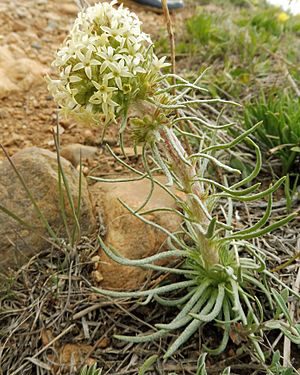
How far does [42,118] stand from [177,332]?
1.77 meters

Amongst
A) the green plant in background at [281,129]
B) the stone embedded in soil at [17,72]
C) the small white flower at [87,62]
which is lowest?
the stone embedded in soil at [17,72]

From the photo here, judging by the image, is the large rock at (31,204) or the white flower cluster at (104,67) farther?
the large rock at (31,204)

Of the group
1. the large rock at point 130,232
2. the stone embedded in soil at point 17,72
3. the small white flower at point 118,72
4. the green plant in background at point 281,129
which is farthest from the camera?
the stone embedded in soil at point 17,72

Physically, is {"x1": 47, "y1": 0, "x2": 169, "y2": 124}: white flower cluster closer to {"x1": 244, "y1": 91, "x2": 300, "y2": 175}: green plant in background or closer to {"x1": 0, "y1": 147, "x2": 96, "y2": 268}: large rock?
{"x1": 0, "y1": 147, "x2": 96, "y2": 268}: large rock

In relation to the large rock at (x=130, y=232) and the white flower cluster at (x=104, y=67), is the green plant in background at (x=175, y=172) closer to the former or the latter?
the white flower cluster at (x=104, y=67)

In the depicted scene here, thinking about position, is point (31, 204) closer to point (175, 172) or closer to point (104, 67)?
point (175, 172)

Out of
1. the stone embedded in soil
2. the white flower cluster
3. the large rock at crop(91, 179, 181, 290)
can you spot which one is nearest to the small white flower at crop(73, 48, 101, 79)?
the white flower cluster

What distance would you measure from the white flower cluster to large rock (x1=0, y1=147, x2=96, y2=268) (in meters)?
0.74

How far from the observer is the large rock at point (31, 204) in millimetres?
2301

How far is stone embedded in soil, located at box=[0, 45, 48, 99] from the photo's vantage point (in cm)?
350

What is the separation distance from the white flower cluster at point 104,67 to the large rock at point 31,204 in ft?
2.42

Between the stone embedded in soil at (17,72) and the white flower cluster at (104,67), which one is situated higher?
the white flower cluster at (104,67)

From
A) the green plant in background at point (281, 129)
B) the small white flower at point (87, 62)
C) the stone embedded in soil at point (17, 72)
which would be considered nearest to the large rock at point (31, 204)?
the small white flower at point (87, 62)

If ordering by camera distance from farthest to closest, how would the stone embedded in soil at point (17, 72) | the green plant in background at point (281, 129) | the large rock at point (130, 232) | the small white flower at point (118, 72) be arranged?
the stone embedded in soil at point (17, 72)
the green plant in background at point (281, 129)
the large rock at point (130, 232)
the small white flower at point (118, 72)
